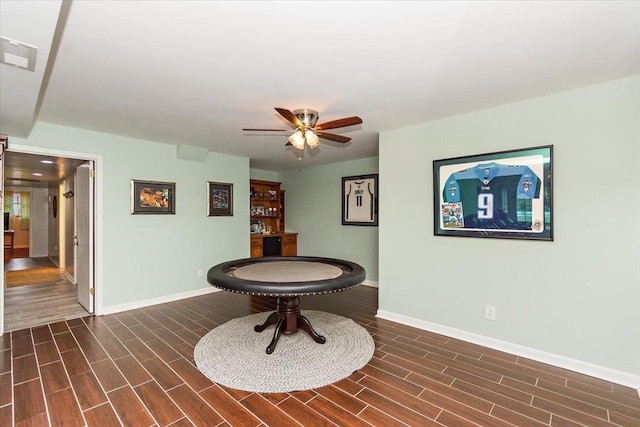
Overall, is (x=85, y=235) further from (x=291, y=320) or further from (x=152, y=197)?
(x=291, y=320)

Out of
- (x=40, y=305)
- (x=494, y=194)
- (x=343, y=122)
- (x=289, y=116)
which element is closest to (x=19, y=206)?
(x=40, y=305)

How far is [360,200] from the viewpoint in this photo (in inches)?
222

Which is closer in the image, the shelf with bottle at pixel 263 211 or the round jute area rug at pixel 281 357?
the round jute area rug at pixel 281 357

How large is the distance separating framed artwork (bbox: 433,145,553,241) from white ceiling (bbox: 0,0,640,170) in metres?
0.54

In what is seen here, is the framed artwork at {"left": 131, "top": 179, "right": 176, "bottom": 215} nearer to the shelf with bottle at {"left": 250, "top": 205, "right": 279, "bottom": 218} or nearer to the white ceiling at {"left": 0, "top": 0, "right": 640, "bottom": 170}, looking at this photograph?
the white ceiling at {"left": 0, "top": 0, "right": 640, "bottom": 170}

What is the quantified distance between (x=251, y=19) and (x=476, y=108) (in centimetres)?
232

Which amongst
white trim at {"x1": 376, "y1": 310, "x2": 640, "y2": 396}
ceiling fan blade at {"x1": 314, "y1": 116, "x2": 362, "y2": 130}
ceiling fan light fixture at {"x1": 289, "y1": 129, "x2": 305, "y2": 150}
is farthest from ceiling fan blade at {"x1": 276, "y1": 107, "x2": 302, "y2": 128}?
white trim at {"x1": 376, "y1": 310, "x2": 640, "y2": 396}

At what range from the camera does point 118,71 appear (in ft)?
7.11

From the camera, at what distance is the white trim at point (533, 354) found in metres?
2.33

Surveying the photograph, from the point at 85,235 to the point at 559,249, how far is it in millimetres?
5395

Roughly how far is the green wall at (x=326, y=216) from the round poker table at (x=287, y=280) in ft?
6.74

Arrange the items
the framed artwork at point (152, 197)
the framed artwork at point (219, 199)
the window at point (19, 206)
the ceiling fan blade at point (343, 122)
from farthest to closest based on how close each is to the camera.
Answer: the window at point (19, 206) < the framed artwork at point (219, 199) < the framed artwork at point (152, 197) < the ceiling fan blade at point (343, 122)

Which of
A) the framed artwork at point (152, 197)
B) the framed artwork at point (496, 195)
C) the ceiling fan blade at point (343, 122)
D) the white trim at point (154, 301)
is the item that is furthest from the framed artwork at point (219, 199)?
the framed artwork at point (496, 195)

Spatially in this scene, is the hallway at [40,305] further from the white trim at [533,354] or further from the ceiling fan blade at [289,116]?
the white trim at [533,354]
